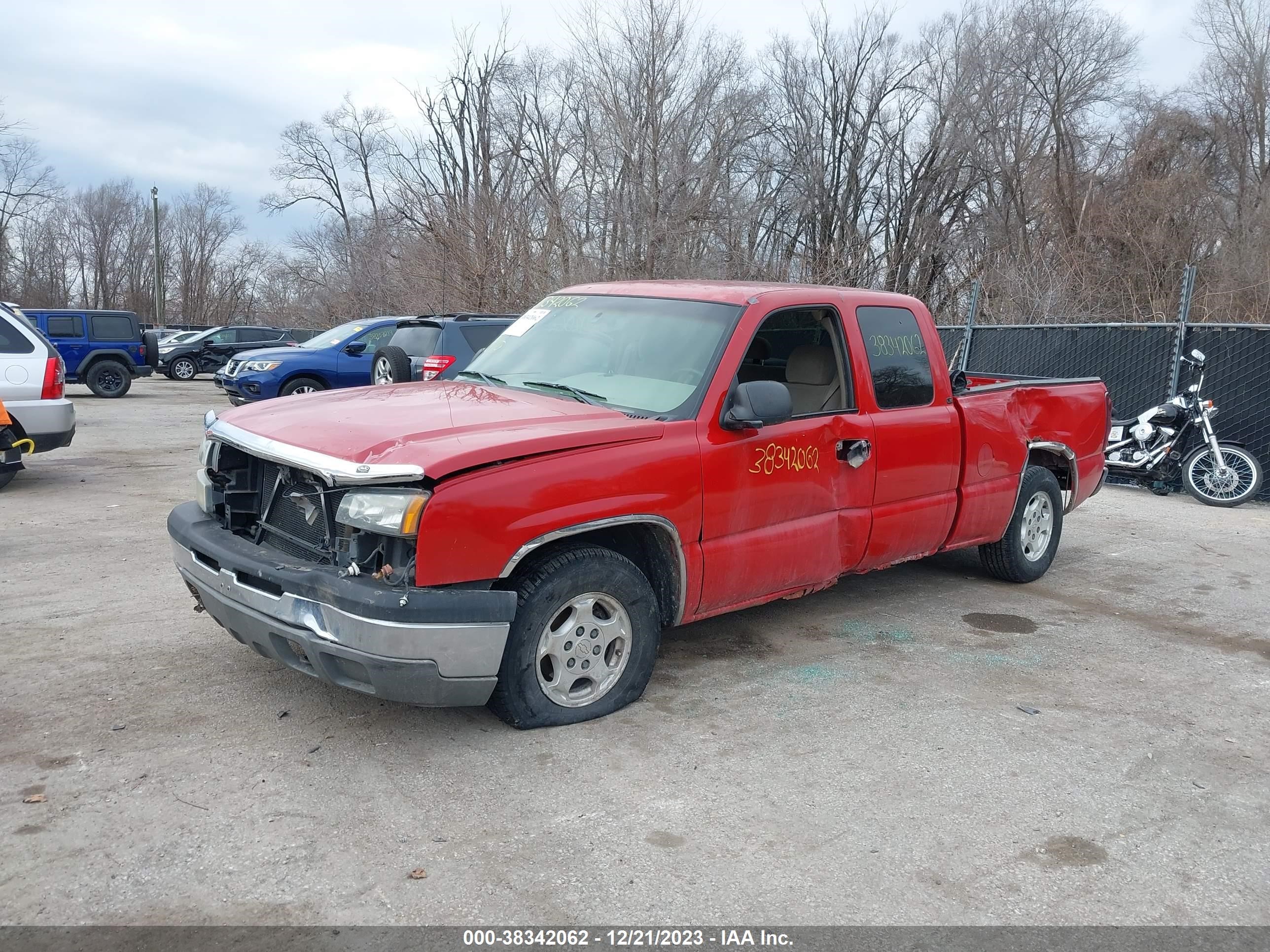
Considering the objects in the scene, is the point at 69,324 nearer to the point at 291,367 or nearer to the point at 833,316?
the point at 291,367

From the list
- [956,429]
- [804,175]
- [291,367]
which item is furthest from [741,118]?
[956,429]

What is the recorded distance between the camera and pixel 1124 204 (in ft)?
70.8

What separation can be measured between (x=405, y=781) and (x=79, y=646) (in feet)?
7.46

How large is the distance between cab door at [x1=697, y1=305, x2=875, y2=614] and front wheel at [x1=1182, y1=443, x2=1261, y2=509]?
7.10 m

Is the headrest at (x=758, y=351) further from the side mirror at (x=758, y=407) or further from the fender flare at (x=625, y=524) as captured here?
the fender flare at (x=625, y=524)

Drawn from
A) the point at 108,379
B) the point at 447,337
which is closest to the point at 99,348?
the point at 108,379

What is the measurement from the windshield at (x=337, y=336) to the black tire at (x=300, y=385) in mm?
538

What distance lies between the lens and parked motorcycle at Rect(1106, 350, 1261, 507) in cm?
1053

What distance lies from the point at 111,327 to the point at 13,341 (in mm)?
13847

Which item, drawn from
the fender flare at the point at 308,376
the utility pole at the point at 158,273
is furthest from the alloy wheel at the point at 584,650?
the utility pole at the point at 158,273

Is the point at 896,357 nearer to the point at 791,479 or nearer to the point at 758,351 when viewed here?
the point at 758,351

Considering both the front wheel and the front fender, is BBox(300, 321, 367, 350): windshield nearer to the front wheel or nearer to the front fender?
the front wheel

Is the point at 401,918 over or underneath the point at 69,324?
underneath

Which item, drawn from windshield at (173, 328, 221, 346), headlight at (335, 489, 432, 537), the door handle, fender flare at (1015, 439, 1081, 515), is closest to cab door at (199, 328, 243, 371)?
windshield at (173, 328, 221, 346)
